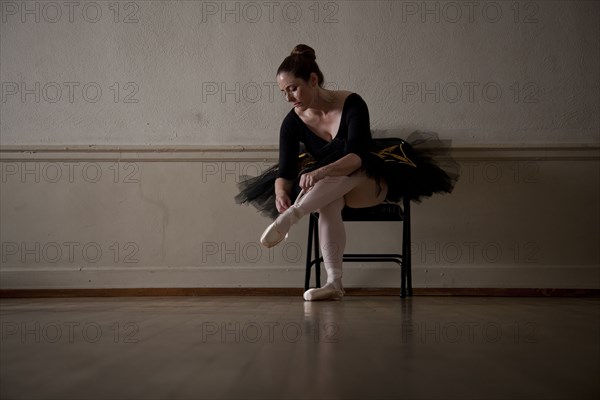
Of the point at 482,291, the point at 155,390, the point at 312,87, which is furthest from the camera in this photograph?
the point at 482,291

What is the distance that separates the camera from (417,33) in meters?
3.37

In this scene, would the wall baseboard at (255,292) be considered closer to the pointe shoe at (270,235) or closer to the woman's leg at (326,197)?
the woman's leg at (326,197)

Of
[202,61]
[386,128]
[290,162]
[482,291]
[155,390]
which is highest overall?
[202,61]

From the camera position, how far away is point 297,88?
261 cm

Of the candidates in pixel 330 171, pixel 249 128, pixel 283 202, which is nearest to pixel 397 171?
pixel 330 171

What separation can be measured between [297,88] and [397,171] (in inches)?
20.6

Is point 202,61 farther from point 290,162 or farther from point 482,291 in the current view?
point 482,291

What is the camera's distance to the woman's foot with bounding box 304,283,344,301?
7.93 feet

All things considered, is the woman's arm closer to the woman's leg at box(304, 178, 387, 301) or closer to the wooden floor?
the woman's leg at box(304, 178, 387, 301)

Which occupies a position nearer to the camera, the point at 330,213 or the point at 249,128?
the point at 330,213

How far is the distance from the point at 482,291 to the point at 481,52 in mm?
1227

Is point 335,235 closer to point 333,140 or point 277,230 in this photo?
point 277,230

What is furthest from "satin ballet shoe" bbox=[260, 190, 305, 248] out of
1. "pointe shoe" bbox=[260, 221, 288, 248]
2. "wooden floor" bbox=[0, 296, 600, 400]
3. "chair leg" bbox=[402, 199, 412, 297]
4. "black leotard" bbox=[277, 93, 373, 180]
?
"wooden floor" bbox=[0, 296, 600, 400]

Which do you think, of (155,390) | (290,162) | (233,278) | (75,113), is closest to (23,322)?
(155,390)
